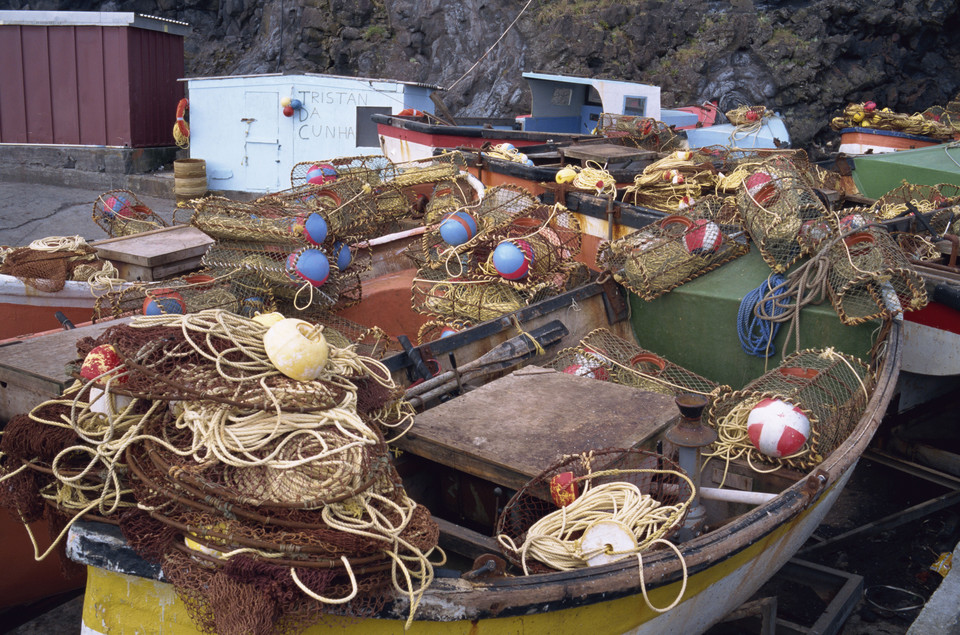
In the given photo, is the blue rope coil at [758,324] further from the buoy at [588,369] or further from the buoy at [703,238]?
the buoy at [588,369]

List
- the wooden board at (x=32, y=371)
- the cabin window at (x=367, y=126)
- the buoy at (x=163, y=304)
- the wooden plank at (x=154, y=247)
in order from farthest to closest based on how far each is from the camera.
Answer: the cabin window at (x=367, y=126)
the wooden plank at (x=154, y=247)
the buoy at (x=163, y=304)
the wooden board at (x=32, y=371)

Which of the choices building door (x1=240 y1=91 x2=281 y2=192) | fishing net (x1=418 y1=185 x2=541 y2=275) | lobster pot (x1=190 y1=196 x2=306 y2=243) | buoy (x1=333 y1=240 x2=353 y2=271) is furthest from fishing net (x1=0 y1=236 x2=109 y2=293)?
building door (x1=240 y1=91 x2=281 y2=192)

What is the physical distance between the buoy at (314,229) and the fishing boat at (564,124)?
Result: 4584 millimetres

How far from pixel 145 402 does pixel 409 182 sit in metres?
4.54

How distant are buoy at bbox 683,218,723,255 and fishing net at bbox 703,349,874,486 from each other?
3.68ft

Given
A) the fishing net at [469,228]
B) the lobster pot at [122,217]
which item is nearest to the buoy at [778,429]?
the fishing net at [469,228]

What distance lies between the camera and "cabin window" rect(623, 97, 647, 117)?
12758 mm

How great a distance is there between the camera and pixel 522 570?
2594 millimetres

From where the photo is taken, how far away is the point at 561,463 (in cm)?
268

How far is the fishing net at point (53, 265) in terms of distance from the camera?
5.36 metres

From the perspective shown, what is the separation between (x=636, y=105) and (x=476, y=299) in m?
8.83

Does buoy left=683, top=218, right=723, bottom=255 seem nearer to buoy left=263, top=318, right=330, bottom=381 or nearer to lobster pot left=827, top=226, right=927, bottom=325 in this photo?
lobster pot left=827, top=226, right=927, bottom=325

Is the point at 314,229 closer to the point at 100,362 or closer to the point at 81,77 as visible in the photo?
the point at 100,362

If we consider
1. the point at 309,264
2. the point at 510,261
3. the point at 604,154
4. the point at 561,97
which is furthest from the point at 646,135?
the point at 309,264
